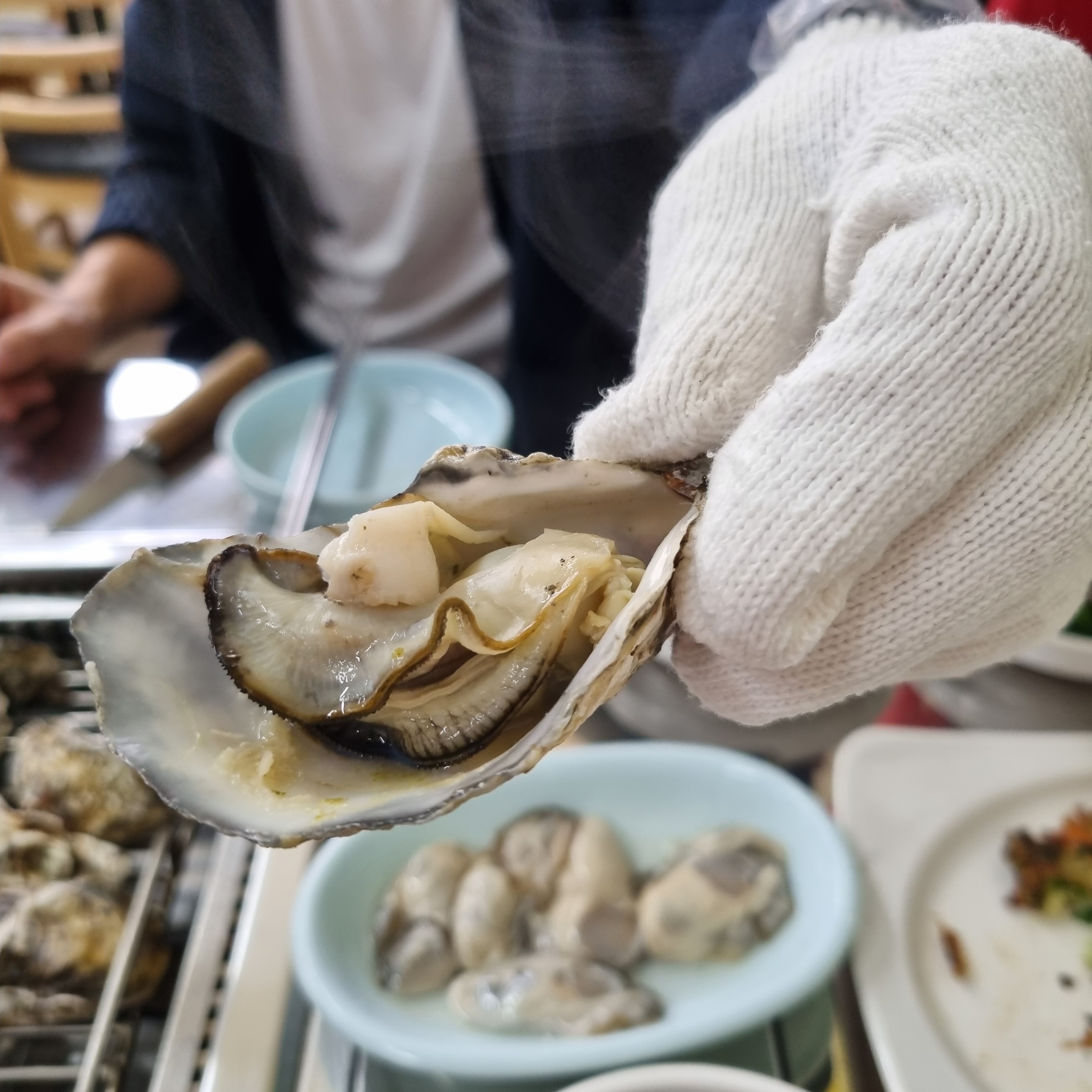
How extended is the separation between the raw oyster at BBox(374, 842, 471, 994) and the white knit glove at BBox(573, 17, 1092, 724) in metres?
0.39

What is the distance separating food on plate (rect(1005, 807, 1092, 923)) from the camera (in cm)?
78

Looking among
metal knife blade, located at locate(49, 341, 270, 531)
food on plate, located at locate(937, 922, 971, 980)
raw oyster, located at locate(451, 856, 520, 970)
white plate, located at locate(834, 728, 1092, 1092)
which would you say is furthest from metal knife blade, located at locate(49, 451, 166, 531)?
food on plate, located at locate(937, 922, 971, 980)

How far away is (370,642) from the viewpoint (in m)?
0.46

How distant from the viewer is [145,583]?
47cm

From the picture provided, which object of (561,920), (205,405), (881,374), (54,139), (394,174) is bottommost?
(561,920)

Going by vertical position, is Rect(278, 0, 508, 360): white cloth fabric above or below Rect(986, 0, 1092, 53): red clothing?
below

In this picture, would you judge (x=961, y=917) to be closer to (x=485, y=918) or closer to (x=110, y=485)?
(x=485, y=918)

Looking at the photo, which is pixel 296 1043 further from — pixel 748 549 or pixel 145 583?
pixel 748 549

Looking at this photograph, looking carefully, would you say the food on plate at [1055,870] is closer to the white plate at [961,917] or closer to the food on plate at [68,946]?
the white plate at [961,917]

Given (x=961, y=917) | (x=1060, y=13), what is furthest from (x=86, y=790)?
(x=1060, y=13)

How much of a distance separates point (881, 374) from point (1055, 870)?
0.63m

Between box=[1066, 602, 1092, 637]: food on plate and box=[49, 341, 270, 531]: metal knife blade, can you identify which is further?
box=[49, 341, 270, 531]: metal knife blade

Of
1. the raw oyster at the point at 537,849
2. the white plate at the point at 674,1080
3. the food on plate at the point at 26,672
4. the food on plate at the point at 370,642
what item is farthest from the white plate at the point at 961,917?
the food on plate at the point at 26,672

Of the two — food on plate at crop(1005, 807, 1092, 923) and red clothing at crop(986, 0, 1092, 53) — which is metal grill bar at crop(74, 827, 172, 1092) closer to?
food on plate at crop(1005, 807, 1092, 923)
